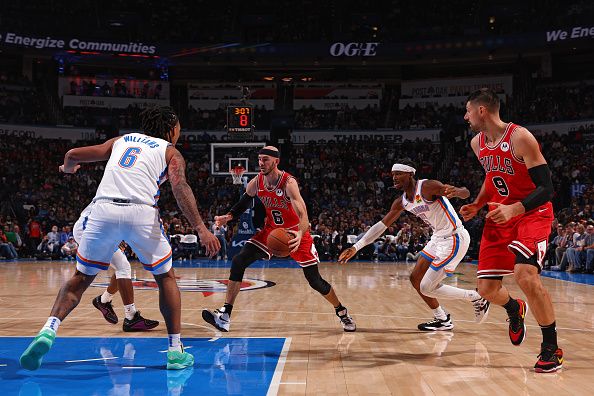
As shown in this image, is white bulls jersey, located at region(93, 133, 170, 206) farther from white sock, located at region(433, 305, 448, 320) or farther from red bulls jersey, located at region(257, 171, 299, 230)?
white sock, located at region(433, 305, 448, 320)

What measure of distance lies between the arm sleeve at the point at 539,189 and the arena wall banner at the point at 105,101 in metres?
28.3

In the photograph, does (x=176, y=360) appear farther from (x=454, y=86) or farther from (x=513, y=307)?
(x=454, y=86)

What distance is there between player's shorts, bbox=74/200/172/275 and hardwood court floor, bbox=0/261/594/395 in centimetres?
131

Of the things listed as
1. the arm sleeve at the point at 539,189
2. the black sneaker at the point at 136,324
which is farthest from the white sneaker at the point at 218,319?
the arm sleeve at the point at 539,189

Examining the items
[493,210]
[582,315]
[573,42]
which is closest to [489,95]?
[493,210]

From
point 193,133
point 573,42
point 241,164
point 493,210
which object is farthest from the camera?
point 193,133

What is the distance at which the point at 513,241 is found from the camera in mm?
5027

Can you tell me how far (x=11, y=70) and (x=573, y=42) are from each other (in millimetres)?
25814

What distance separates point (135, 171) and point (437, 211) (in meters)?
3.73

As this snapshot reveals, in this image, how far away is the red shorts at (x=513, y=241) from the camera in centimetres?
494

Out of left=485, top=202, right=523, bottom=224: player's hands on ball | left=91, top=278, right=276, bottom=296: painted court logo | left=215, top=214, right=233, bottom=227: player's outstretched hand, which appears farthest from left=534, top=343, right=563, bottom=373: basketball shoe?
left=91, top=278, right=276, bottom=296: painted court logo

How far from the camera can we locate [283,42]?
31.2 metres

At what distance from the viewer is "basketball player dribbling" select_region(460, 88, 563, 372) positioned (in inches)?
189

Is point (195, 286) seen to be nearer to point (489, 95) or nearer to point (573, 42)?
point (489, 95)
